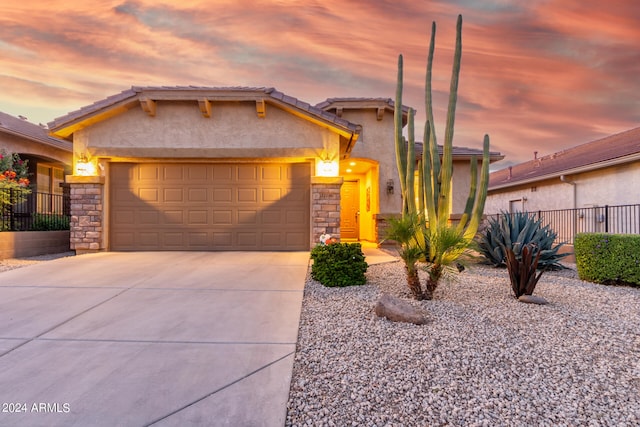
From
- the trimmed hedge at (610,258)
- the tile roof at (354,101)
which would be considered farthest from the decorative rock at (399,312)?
the tile roof at (354,101)

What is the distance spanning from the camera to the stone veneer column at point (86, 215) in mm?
8844

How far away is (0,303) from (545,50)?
46.5 feet

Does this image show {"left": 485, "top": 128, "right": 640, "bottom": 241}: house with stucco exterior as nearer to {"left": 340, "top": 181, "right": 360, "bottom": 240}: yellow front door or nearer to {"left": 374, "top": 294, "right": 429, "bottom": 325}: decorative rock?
{"left": 340, "top": 181, "right": 360, "bottom": 240}: yellow front door

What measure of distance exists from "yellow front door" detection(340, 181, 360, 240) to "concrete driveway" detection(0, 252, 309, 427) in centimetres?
1002

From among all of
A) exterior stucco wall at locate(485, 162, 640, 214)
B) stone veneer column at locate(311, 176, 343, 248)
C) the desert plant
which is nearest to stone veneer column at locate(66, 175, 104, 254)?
stone veneer column at locate(311, 176, 343, 248)

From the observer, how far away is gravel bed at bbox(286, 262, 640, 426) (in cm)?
214

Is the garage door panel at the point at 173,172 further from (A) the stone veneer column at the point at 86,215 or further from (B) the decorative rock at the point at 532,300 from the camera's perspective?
(B) the decorative rock at the point at 532,300

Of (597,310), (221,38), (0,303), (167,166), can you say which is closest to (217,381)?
(0,303)

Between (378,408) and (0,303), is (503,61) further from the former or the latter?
(0,303)

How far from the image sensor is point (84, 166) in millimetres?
8828

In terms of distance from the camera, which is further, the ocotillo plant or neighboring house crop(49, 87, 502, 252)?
neighboring house crop(49, 87, 502, 252)

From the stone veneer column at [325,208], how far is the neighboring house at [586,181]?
396 inches

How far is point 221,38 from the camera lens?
1009cm

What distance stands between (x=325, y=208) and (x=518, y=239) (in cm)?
476
